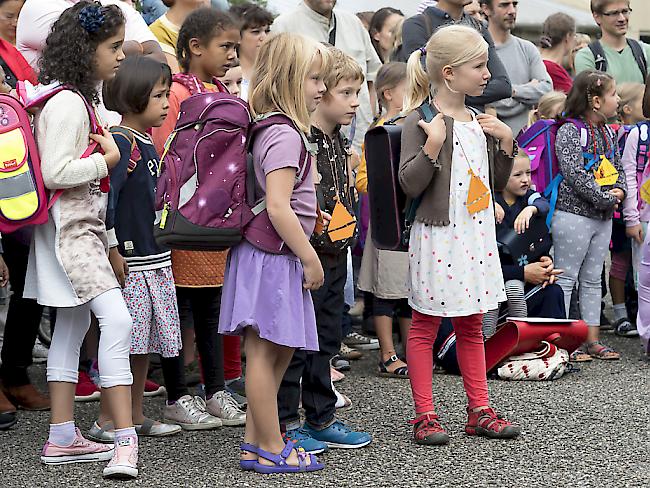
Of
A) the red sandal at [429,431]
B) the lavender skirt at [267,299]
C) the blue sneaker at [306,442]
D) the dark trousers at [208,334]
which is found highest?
the lavender skirt at [267,299]

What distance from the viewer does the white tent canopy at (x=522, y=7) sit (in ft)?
35.9

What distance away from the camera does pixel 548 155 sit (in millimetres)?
7391

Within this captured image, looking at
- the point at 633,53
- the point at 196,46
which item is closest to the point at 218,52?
the point at 196,46

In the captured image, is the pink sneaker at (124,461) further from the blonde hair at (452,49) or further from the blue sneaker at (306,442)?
the blonde hair at (452,49)

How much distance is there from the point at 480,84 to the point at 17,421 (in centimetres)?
273

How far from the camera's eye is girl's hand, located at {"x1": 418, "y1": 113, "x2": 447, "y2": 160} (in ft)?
16.2

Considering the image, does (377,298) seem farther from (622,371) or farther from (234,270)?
(234,270)

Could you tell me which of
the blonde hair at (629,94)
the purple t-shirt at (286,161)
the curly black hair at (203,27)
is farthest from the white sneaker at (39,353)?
the blonde hair at (629,94)

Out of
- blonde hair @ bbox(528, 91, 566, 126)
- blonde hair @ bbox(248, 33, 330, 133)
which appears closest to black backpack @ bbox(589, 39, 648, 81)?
blonde hair @ bbox(528, 91, 566, 126)

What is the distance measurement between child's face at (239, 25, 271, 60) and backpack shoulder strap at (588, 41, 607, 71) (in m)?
3.22

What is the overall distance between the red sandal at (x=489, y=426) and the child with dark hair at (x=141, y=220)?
→ 1.39m

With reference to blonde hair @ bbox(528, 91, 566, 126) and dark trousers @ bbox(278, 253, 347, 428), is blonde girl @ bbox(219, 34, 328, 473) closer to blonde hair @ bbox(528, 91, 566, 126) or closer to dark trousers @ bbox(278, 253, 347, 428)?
dark trousers @ bbox(278, 253, 347, 428)

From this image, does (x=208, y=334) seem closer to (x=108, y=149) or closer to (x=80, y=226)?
(x=80, y=226)

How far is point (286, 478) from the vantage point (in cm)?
450
